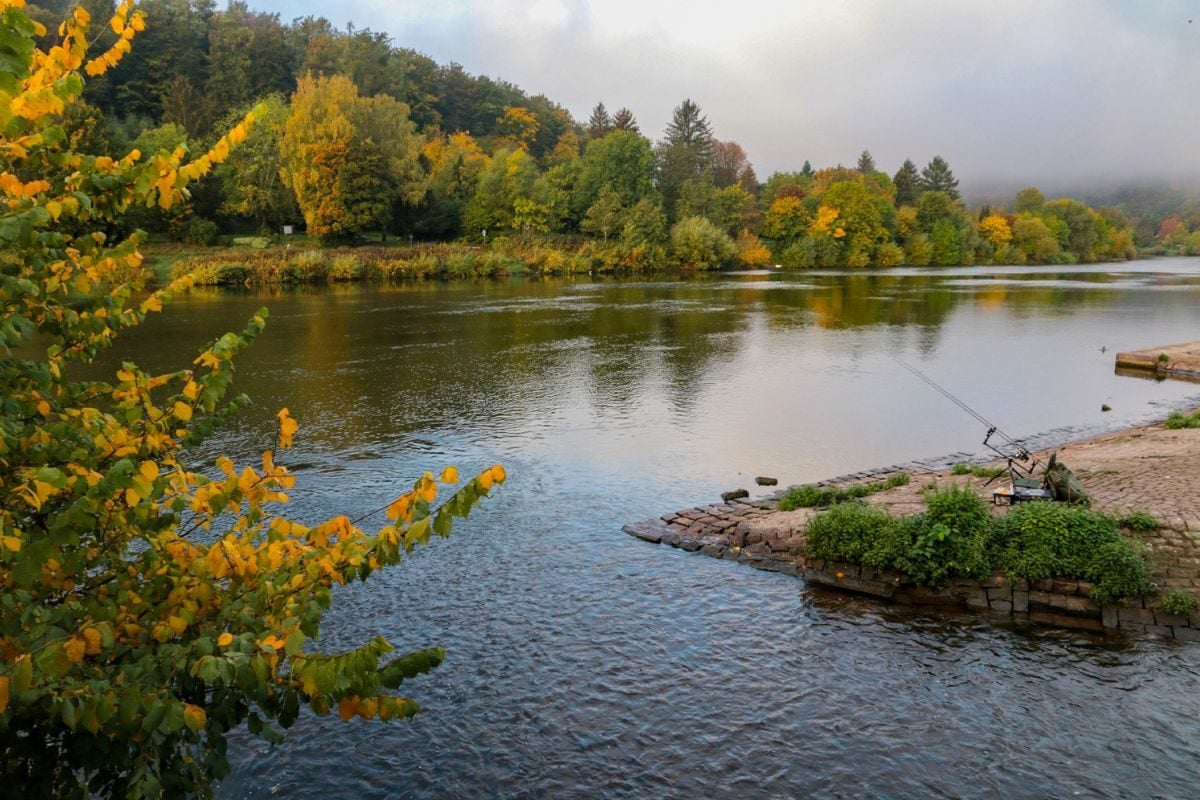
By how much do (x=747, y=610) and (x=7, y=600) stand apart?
33.4 feet

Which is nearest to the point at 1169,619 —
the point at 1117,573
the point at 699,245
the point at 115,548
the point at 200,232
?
the point at 1117,573

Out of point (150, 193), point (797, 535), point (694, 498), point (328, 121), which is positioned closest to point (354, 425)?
point (694, 498)

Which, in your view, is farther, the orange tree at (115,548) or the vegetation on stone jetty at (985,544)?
the vegetation on stone jetty at (985,544)

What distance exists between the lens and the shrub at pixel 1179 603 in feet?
38.1

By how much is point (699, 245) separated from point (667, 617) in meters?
87.6

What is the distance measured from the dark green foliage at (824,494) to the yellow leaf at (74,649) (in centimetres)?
1355

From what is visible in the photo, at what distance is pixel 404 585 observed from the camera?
13164mm

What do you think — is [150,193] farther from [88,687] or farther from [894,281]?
[894,281]

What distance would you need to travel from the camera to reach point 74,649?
3.83 metres

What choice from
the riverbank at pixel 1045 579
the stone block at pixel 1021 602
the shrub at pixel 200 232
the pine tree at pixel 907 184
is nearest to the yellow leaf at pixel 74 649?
the riverbank at pixel 1045 579

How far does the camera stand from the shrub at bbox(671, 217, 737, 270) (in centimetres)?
9669

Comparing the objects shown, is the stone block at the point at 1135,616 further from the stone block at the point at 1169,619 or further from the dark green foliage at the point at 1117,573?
the dark green foliage at the point at 1117,573

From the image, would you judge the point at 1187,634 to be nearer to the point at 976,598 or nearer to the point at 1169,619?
the point at 1169,619

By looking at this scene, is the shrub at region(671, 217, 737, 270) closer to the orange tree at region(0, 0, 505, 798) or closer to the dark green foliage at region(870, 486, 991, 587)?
the dark green foliage at region(870, 486, 991, 587)
